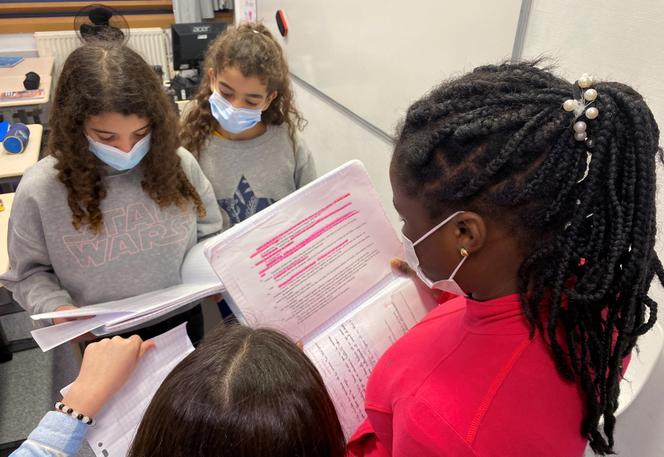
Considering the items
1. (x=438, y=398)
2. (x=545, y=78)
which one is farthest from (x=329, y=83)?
(x=438, y=398)

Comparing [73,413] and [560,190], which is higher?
[560,190]

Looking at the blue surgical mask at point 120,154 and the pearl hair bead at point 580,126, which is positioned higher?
the pearl hair bead at point 580,126

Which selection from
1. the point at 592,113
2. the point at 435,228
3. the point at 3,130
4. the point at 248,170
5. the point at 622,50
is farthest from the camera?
the point at 3,130

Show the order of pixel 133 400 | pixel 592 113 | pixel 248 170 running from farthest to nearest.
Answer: pixel 248 170 < pixel 133 400 < pixel 592 113

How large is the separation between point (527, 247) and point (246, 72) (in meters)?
1.02

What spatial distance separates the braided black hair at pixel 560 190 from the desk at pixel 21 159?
2089mm

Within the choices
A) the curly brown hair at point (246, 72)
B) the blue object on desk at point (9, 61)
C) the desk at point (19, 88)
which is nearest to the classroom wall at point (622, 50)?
the curly brown hair at point (246, 72)

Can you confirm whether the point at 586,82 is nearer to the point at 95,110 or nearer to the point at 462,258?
the point at 462,258

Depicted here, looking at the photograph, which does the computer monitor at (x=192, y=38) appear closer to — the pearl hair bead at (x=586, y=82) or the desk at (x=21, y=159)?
Result: the desk at (x=21, y=159)

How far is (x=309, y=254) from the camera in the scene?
0.87 meters

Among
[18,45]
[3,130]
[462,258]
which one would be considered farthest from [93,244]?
[18,45]

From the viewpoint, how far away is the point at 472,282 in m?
0.59

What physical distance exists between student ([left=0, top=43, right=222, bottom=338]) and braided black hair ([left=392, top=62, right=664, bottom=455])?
701 mm

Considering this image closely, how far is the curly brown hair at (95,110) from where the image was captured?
947 millimetres
